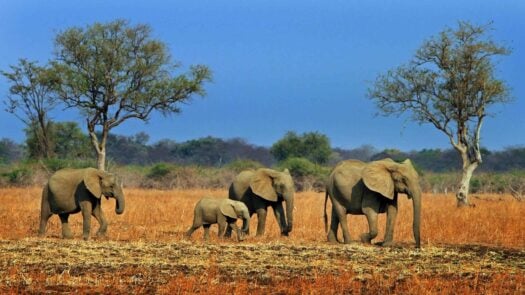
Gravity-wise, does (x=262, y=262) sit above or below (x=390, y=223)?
below

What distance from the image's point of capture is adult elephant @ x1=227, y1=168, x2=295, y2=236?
66.0ft

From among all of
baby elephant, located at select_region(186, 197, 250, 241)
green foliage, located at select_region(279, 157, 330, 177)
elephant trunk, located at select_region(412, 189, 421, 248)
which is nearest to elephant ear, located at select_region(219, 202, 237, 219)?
baby elephant, located at select_region(186, 197, 250, 241)

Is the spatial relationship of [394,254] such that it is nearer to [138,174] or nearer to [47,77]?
[47,77]

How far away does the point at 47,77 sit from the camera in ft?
140

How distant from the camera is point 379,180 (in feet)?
56.9

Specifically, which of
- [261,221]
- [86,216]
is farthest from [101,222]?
[261,221]

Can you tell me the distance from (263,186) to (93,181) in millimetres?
4556

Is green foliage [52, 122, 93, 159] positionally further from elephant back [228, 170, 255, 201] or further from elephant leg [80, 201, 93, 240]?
elephant leg [80, 201, 93, 240]

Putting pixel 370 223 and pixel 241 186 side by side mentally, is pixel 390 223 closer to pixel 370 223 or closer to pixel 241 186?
pixel 370 223

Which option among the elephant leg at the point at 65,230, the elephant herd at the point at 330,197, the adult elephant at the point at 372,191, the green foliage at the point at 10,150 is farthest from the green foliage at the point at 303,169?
the green foliage at the point at 10,150

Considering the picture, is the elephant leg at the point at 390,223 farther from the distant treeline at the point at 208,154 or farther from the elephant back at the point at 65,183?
the distant treeline at the point at 208,154

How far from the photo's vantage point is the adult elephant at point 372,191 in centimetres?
1725

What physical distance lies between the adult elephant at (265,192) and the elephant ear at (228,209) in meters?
1.09

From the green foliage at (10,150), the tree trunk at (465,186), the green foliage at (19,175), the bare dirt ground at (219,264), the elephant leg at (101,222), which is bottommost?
the bare dirt ground at (219,264)
